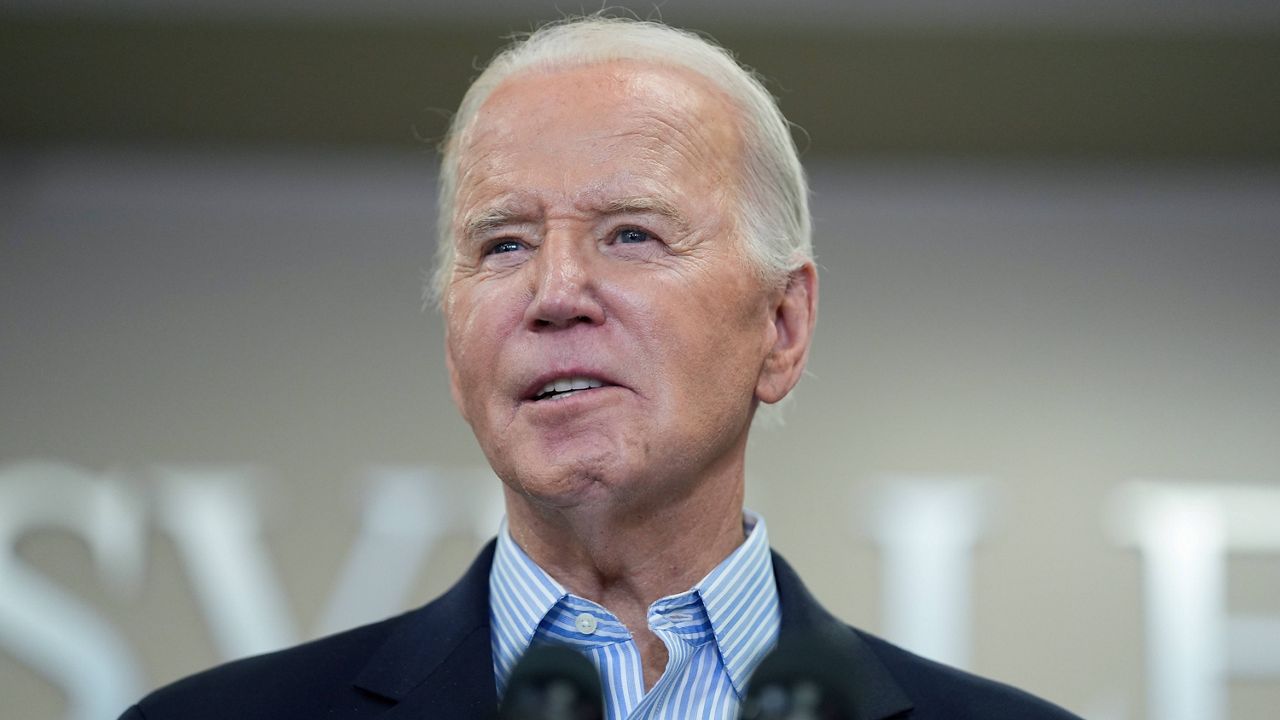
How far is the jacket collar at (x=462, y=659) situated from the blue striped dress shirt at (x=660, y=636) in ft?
0.10

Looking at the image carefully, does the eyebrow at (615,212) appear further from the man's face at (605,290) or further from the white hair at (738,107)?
the white hair at (738,107)

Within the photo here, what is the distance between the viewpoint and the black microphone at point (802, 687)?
1.00 metres

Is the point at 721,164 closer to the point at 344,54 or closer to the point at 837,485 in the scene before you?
the point at 344,54

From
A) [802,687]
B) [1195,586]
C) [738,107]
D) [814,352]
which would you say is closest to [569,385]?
[738,107]

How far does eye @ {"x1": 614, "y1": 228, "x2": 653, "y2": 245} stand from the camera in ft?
5.21

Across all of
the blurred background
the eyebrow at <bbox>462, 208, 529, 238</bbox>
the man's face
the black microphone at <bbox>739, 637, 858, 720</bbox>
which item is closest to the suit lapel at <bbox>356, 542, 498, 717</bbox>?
the man's face

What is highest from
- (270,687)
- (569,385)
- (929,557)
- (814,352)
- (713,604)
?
(814,352)

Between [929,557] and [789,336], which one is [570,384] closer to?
[789,336]

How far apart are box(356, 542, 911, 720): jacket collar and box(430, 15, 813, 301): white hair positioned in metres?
0.39

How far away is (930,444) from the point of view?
4.16m

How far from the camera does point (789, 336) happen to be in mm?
1781

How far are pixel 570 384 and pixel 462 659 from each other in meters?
0.32

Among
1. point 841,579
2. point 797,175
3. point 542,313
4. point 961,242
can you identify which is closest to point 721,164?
point 797,175

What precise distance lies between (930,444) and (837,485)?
0.30 meters
